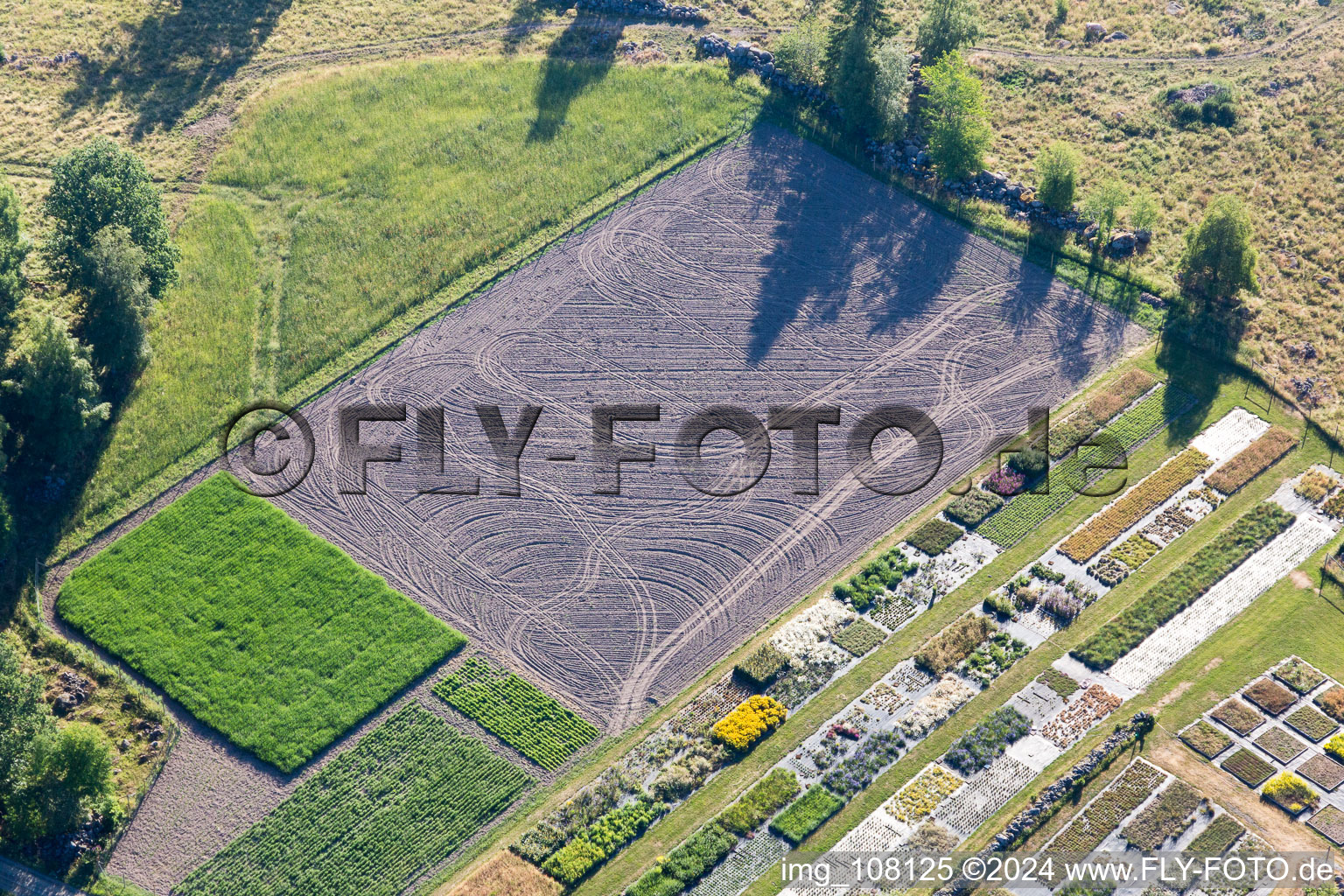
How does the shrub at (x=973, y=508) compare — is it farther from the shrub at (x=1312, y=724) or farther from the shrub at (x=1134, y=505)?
the shrub at (x=1312, y=724)

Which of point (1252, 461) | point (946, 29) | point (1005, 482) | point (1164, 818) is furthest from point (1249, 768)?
point (946, 29)

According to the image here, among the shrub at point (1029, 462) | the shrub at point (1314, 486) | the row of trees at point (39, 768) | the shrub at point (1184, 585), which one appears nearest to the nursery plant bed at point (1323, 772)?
the shrub at point (1184, 585)

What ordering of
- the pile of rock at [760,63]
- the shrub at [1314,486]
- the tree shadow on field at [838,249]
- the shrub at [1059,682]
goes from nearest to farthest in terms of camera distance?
1. the shrub at [1059,682]
2. the shrub at [1314,486]
3. the tree shadow on field at [838,249]
4. the pile of rock at [760,63]

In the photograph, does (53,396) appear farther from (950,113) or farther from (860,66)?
(950,113)

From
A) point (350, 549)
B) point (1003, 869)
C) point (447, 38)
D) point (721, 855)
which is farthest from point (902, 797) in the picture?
point (447, 38)

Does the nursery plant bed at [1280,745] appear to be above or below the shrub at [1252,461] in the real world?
below

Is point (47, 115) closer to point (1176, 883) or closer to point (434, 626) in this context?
point (434, 626)
